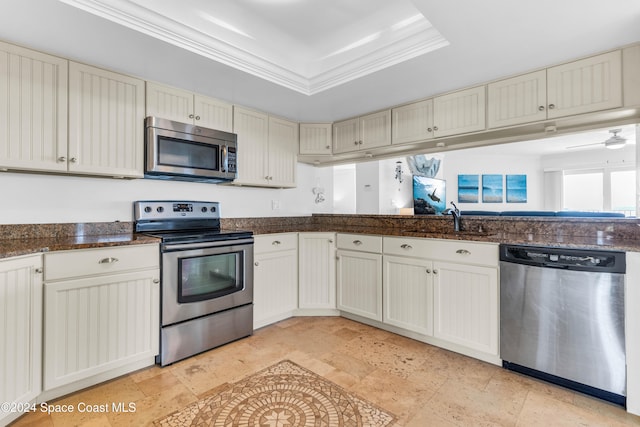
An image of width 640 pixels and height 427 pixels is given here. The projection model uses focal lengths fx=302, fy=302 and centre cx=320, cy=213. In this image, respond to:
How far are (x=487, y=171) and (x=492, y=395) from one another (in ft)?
22.6

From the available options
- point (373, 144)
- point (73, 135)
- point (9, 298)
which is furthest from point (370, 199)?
point (9, 298)

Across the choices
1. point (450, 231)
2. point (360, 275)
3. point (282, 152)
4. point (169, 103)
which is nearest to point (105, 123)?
point (169, 103)

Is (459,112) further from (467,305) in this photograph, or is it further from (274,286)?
(274,286)

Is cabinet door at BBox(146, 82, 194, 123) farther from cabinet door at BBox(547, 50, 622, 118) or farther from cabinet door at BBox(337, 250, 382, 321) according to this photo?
cabinet door at BBox(547, 50, 622, 118)

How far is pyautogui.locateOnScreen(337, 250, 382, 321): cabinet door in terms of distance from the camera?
284cm

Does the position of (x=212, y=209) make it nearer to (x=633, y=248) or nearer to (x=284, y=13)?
(x=284, y=13)

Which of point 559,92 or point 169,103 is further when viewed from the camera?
point 169,103

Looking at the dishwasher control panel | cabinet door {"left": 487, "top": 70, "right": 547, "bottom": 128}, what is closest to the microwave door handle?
cabinet door {"left": 487, "top": 70, "right": 547, "bottom": 128}

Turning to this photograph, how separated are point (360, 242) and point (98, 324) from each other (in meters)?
2.12

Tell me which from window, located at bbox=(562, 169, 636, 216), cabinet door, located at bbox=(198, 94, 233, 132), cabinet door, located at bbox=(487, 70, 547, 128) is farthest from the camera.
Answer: window, located at bbox=(562, 169, 636, 216)

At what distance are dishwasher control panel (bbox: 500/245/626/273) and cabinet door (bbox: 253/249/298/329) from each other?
1894 mm

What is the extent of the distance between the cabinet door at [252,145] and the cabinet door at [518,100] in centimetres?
208

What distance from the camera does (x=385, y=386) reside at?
6.38 feet

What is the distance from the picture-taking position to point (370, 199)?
6145mm
